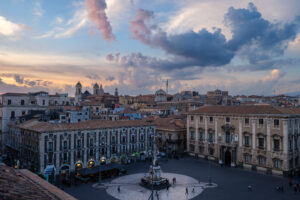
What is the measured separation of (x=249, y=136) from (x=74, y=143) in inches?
1489

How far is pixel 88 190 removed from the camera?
3781 cm

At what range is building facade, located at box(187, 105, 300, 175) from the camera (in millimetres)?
45406

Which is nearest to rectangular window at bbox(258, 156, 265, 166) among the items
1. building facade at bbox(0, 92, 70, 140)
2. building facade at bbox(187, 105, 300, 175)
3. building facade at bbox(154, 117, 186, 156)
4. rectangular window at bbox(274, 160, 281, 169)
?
building facade at bbox(187, 105, 300, 175)

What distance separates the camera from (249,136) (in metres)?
51.1

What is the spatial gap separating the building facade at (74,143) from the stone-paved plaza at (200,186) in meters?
6.90

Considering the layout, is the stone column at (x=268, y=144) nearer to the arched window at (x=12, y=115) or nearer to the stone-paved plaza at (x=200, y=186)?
the stone-paved plaza at (x=200, y=186)

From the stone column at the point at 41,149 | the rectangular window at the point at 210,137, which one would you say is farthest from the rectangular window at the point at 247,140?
the stone column at the point at 41,149

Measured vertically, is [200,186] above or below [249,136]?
below

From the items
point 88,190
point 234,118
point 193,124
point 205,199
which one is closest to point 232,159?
point 234,118

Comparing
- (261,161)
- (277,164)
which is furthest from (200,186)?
(277,164)

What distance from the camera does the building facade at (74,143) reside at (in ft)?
145

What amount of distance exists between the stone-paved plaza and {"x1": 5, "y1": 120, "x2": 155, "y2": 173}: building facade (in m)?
6.90

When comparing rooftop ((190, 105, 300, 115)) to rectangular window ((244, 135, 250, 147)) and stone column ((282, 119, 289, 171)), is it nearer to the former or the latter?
stone column ((282, 119, 289, 171))

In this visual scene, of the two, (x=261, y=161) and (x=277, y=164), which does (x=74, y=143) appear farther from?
(x=277, y=164)
